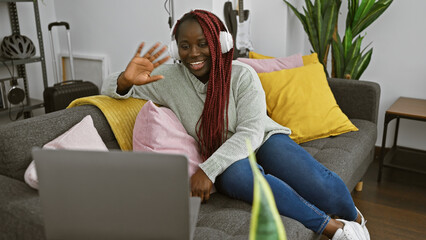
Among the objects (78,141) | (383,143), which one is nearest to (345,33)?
(383,143)

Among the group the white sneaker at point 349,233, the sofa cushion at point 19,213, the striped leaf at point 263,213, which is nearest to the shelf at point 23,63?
the sofa cushion at point 19,213

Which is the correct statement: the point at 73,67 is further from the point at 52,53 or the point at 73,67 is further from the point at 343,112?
the point at 343,112

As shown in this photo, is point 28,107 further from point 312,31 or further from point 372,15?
point 372,15

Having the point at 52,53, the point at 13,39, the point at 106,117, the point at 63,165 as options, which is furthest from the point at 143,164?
the point at 52,53

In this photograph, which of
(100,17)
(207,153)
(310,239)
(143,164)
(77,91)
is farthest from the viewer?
(100,17)

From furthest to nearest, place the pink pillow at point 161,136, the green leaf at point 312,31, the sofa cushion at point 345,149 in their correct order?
the green leaf at point 312,31
the sofa cushion at point 345,149
the pink pillow at point 161,136

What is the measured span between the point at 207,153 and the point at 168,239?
848mm

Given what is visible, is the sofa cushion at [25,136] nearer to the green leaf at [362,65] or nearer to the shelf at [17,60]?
the green leaf at [362,65]

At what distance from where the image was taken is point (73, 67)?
3648 mm

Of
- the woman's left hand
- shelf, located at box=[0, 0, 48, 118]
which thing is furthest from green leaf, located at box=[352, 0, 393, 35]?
shelf, located at box=[0, 0, 48, 118]

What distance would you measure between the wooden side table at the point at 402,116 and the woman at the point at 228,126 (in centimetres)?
92

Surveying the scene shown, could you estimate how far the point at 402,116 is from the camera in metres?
2.23

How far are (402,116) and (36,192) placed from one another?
1.93 m

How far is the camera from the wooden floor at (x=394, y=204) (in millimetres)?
1899
